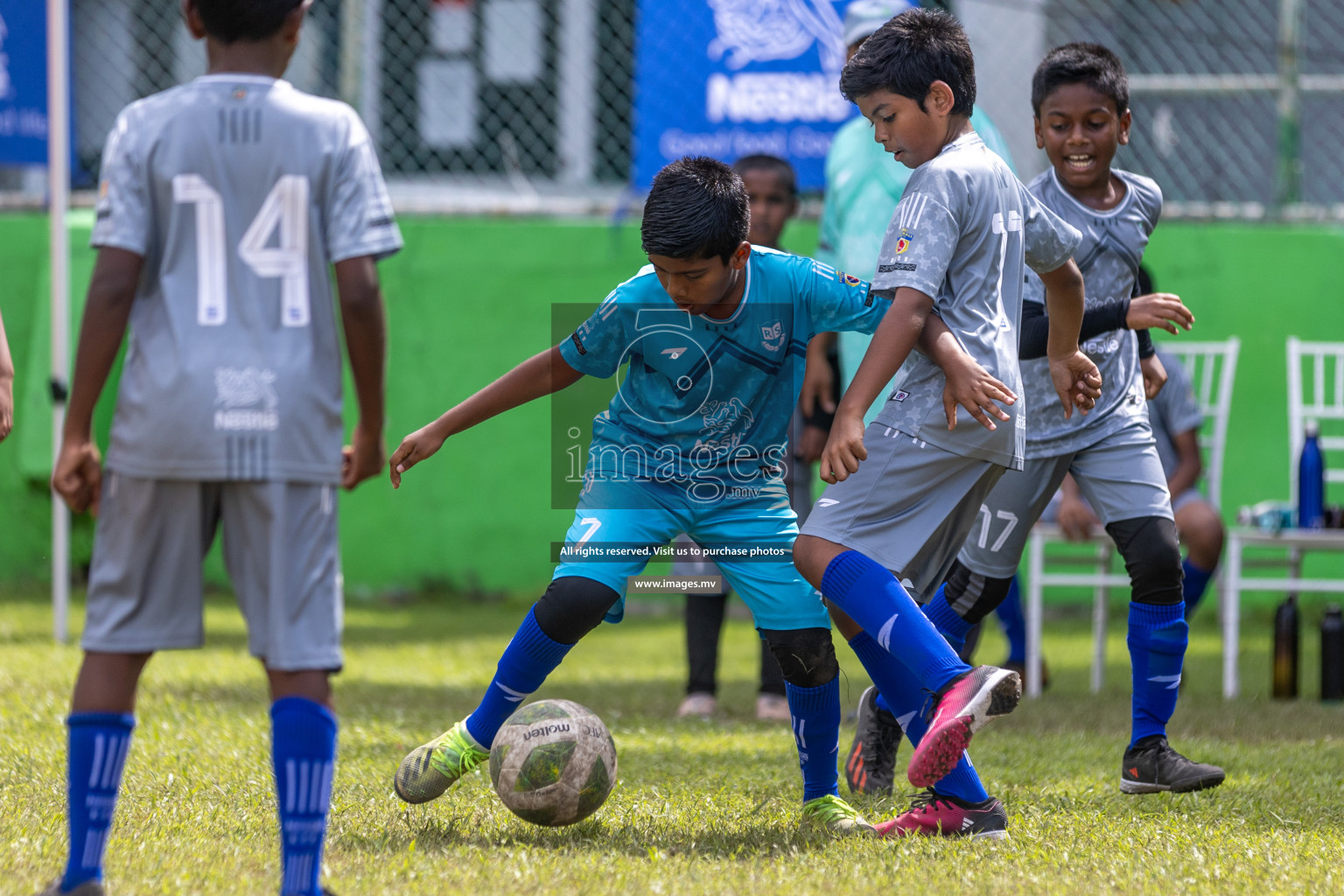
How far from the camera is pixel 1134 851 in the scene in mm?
3174

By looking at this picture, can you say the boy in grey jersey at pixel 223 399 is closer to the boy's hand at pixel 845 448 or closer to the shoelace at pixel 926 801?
the boy's hand at pixel 845 448

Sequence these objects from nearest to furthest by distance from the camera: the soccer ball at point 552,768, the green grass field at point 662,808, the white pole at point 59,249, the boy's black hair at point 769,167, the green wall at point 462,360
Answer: the green grass field at point 662,808, the soccer ball at point 552,768, the boy's black hair at point 769,167, the white pole at point 59,249, the green wall at point 462,360

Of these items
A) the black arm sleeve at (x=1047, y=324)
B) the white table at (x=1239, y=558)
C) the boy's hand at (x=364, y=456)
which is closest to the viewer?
the boy's hand at (x=364, y=456)

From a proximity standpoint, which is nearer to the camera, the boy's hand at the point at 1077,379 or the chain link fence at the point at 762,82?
the boy's hand at the point at 1077,379

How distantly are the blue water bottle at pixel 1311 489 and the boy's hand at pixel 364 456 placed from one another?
467cm

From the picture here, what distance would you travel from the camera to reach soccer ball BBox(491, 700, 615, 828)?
10.9 ft

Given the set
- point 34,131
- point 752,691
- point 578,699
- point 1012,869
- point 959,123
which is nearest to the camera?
point 1012,869

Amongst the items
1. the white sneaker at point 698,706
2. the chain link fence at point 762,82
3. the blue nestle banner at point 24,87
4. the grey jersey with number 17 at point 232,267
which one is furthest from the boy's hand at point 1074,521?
the blue nestle banner at point 24,87

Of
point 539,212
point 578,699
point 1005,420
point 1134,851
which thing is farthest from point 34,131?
point 1134,851

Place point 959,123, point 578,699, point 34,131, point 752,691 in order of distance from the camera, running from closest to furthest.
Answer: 1. point 959,123
2. point 578,699
3. point 752,691
4. point 34,131

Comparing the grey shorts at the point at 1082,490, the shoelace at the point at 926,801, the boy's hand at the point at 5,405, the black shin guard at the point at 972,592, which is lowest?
the shoelace at the point at 926,801

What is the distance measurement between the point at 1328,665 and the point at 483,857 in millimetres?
4268

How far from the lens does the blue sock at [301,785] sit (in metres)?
2.57

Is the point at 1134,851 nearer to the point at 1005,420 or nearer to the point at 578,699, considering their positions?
the point at 1005,420
